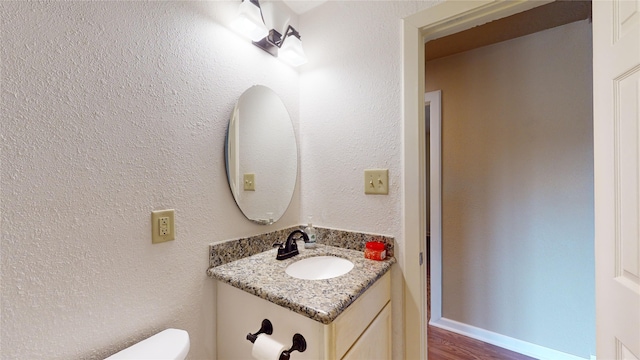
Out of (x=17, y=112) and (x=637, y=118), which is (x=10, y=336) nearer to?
(x=17, y=112)

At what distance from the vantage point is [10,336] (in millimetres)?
589

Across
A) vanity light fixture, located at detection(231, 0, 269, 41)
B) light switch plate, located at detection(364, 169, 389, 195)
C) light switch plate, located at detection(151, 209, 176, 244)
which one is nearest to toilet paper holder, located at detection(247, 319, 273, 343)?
light switch plate, located at detection(151, 209, 176, 244)

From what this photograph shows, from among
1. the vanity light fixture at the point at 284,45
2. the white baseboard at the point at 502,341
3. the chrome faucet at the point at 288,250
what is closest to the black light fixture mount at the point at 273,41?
the vanity light fixture at the point at 284,45

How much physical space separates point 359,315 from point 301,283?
0.76 feet

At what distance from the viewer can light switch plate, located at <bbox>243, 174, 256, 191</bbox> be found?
3.81 ft

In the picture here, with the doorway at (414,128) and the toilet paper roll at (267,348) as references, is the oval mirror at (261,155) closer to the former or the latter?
the toilet paper roll at (267,348)

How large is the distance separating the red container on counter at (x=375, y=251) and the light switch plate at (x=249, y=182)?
2.02 feet

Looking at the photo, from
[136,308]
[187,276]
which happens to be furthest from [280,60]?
[136,308]

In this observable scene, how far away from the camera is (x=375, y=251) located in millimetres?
1123

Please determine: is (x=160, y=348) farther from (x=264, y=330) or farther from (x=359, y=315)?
(x=359, y=315)

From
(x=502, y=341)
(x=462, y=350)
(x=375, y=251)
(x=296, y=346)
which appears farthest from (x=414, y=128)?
(x=502, y=341)

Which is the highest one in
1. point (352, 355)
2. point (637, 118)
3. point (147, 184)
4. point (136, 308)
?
point (637, 118)

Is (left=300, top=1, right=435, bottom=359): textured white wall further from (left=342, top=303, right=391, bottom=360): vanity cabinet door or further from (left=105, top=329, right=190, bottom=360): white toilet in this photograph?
(left=105, top=329, right=190, bottom=360): white toilet

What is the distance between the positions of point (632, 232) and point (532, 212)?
1.36m
